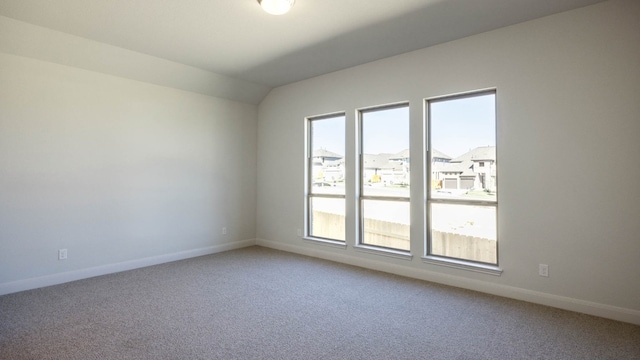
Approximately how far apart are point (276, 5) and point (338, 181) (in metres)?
2.84

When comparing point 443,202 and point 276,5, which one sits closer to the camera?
point 276,5

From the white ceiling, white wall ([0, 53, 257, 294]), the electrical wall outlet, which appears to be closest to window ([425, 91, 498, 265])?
the electrical wall outlet

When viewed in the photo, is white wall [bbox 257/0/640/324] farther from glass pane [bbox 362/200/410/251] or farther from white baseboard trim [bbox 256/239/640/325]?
glass pane [bbox 362/200/410/251]

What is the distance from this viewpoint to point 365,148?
15.8ft

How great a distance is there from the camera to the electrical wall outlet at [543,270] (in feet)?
10.6

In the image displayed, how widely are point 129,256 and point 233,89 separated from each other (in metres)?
3.02

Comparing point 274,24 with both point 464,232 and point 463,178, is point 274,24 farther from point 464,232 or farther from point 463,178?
point 464,232

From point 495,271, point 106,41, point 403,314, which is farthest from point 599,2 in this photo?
point 106,41

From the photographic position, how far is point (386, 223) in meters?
4.55

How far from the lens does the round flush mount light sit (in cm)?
284

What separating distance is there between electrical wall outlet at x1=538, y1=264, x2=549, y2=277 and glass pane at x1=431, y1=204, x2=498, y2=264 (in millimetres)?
426

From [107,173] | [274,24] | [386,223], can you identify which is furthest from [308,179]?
[107,173]

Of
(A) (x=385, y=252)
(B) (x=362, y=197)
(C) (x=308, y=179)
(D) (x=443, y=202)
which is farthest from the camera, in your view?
(C) (x=308, y=179)

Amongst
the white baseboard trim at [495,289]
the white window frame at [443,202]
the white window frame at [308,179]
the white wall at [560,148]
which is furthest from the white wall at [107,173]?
the white window frame at [443,202]
